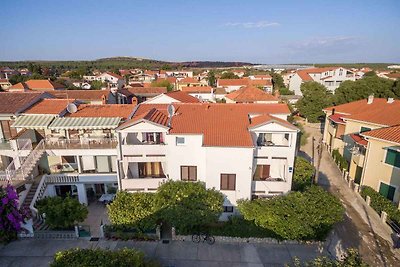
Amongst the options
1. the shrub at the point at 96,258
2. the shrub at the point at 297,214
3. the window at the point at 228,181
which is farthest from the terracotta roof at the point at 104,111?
the shrub at the point at 297,214

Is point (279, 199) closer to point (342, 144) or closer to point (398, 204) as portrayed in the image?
point (398, 204)

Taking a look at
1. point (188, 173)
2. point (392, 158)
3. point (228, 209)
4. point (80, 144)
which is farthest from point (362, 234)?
point (80, 144)

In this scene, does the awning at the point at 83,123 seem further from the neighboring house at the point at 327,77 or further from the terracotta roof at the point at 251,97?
the neighboring house at the point at 327,77

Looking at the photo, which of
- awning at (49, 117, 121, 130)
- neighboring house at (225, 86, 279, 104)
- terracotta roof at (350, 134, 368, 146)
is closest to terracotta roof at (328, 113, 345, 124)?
terracotta roof at (350, 134, 368, 146)

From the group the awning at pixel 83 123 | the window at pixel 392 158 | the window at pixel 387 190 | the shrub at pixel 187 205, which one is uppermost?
the awning at pixel 83 123

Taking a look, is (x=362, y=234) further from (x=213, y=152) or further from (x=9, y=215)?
(x=9, y=215)
